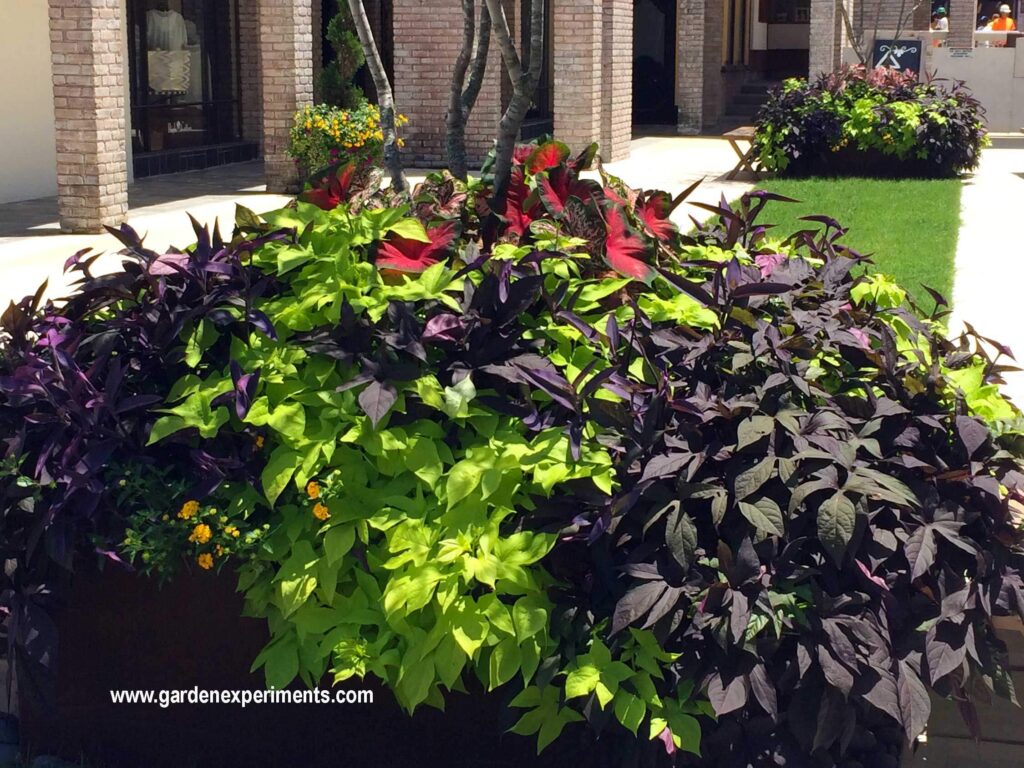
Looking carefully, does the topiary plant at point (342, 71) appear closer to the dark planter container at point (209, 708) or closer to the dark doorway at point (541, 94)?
the dark doorway at point (541, 94)

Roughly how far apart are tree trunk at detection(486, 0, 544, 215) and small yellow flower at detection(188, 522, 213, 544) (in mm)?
1372

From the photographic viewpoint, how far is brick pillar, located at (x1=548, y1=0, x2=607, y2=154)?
19234 mm

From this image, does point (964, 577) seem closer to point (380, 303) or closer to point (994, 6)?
point (380, 303)

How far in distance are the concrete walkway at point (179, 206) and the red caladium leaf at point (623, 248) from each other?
5042 millimetres

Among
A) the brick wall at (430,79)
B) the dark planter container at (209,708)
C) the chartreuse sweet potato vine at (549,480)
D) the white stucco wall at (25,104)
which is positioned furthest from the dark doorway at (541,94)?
the dark planter container at (209,708)

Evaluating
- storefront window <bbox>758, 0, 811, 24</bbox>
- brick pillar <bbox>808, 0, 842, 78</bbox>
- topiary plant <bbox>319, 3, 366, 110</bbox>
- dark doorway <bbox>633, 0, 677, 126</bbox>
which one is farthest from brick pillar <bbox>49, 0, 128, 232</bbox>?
storefront window <bbox>758, 0, 811, 24</bbox>

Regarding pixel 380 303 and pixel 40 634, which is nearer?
pixel 40 634

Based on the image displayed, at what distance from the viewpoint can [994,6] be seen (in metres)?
50.7

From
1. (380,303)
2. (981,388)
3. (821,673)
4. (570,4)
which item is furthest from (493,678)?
(570,4)

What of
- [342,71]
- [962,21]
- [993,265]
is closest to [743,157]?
[342,71]

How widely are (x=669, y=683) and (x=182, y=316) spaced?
4.86ft

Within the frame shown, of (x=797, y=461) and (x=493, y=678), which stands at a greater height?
(x=797, y=461)

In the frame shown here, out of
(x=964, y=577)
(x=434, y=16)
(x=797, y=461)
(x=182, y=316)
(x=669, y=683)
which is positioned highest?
(x=434, y=16)

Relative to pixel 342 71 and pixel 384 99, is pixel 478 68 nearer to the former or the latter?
pixel 384 99
